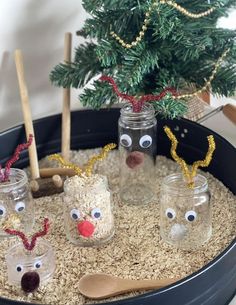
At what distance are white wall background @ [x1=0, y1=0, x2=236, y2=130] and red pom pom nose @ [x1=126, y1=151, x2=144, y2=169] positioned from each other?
265 millimetres

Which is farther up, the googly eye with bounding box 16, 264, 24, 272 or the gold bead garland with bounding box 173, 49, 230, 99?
the gold bead garland with bounding box 173, 49, 230, 99

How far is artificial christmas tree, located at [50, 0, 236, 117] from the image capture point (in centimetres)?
69

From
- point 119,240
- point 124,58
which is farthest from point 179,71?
point 119,240

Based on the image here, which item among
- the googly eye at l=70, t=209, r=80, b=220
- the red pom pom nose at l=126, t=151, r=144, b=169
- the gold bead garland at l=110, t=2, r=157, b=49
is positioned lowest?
the googly eye at l=70, t=209, r=80, b=220

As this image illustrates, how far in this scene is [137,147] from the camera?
2.37ft

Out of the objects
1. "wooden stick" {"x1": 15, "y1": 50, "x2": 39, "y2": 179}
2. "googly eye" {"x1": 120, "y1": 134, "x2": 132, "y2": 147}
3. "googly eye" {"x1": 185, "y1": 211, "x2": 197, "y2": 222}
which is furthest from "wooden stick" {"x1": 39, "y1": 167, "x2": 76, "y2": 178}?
"googly eye" {"x1": 185, "y1": 211, "x2": 197, "y2": 222}

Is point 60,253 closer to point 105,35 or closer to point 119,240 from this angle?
point 119,240

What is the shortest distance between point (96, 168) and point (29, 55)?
23 centimetres

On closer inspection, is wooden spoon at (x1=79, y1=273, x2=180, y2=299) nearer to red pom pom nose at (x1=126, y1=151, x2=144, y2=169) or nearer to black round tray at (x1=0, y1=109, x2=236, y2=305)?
black round tray at (x1=0, y1=109, x2=236, y2=305)

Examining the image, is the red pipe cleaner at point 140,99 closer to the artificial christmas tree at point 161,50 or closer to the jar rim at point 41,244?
the artificial christmas tree at point 161,50

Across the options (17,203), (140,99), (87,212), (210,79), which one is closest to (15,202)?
(17,203)

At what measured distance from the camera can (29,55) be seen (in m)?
0.89

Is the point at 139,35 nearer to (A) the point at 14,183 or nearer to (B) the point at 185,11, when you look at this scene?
(B) the point at 185,11

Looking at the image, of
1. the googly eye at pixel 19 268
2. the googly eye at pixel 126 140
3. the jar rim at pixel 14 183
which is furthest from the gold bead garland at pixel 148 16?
the googly eye at pixel 19 268
